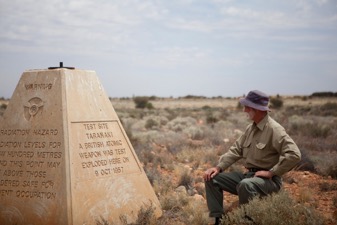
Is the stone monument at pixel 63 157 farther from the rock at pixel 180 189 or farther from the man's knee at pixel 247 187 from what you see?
the rock at pixel 180 189

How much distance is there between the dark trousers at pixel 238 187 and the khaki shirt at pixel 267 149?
0.17m

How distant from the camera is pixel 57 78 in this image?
527 centimetres

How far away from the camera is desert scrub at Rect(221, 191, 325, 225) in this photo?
14.9 feet

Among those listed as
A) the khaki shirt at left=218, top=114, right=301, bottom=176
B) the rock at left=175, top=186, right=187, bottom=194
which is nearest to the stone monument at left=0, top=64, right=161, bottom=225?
the khaki shirt at left=218, top=114, right=301, bottom=176

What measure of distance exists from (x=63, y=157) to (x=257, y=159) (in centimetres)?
231

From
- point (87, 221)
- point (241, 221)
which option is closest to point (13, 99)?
point (87, 221)

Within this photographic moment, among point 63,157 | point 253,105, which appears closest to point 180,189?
point 253,105

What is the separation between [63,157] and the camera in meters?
4.93

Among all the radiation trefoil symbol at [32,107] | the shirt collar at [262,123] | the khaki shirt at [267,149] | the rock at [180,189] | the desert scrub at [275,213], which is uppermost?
the radiation trefoil symbol at [32,107]

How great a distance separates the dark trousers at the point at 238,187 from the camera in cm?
506

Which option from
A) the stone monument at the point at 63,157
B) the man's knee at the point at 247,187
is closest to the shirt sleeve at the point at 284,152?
the man's knee at the point at 247,187

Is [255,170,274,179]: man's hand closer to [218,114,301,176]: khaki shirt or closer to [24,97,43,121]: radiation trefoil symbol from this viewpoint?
[218,114,301,176]: khaki shirt

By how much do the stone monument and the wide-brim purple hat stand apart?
1739mm

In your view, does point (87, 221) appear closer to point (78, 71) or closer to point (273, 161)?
point (78, 71)
